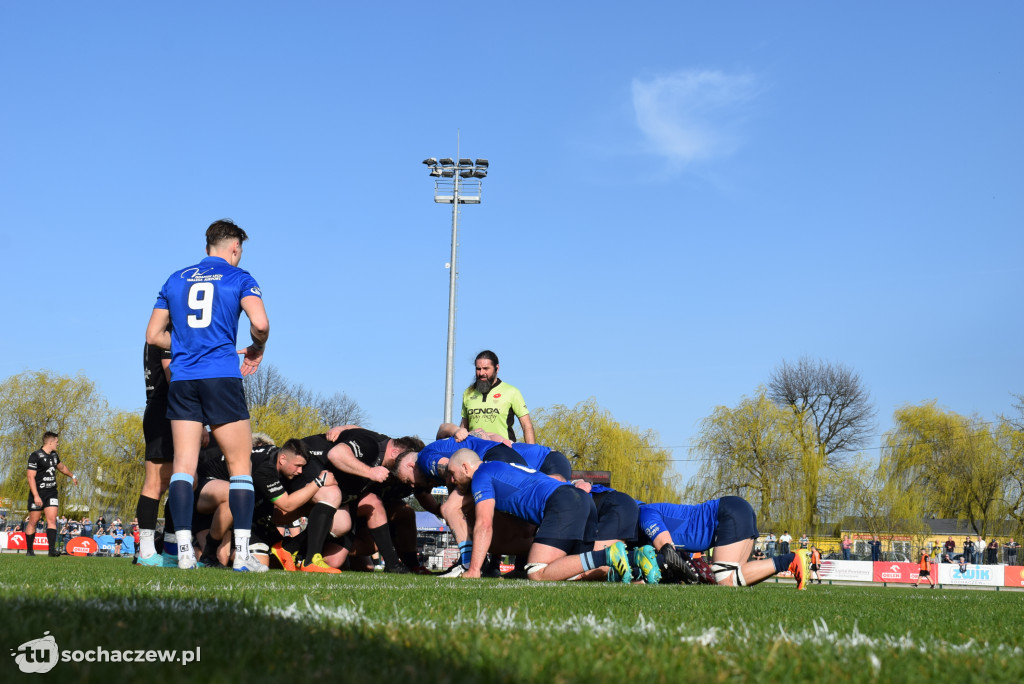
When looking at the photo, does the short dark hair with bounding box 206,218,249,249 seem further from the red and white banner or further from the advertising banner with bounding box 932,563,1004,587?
the advertising banner with bounding box 932,563,1004,587

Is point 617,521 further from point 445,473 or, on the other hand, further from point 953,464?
point 953,464

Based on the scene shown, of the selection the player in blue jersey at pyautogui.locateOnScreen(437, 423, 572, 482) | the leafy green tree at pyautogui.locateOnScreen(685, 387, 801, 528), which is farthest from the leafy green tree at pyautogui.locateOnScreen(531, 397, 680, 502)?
the player in blue jersey at pyautogui.locateOnScreen(437, 423, 572, 482)

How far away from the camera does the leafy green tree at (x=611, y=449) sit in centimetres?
4362

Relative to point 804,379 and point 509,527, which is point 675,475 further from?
point 509,527

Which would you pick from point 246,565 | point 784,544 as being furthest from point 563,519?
point 784,544

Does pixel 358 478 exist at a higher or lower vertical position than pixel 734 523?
higher

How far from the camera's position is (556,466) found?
29.5 feet

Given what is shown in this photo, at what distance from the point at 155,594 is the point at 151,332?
3.21 meters

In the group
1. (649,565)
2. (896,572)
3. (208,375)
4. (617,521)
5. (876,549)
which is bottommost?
(876,549)

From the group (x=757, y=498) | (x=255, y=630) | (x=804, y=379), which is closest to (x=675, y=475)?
(x=757, y=498)

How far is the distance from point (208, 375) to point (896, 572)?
93.0 ft

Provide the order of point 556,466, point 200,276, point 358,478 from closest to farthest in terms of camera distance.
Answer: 1. point 200,276
2. point 358,478
3. point 556,466

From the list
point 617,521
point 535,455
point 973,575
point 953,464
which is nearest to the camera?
point 617,521

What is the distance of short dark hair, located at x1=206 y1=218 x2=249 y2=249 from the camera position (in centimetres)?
632
